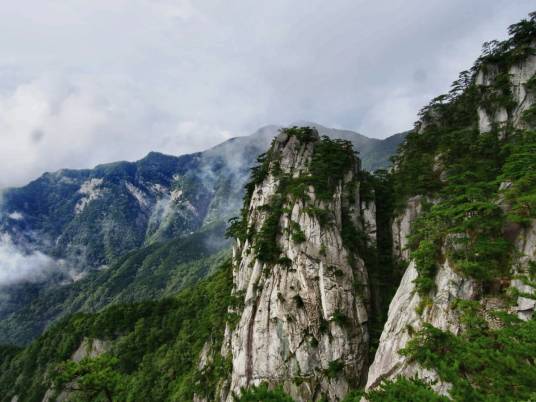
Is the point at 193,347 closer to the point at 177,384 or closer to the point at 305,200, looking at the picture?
the point at 177,384

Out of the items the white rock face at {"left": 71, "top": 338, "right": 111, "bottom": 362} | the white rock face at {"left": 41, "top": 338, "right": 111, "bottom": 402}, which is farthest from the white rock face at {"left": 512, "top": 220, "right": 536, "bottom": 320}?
the white rock face at {"left": 71, "top": 338, "right": 111, "bottom": 362}

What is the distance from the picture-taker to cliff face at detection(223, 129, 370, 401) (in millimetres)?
39844

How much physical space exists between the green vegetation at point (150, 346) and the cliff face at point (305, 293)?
403 inches

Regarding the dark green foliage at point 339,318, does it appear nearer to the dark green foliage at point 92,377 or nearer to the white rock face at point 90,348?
the dark green foliage at point 92,377

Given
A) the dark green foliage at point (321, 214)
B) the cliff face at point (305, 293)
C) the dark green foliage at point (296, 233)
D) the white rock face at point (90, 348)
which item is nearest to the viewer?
the cliff face at point (305, 293)

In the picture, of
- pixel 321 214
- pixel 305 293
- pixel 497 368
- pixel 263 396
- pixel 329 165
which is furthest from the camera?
pixel 329 165

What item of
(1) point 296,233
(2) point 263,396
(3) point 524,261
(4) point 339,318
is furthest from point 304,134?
(2) point 263,396

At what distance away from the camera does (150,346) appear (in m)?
81.0

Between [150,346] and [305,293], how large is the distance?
182 ft

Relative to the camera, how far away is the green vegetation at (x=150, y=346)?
5975 cm

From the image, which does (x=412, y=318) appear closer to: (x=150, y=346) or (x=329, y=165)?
(x=329, y=165)

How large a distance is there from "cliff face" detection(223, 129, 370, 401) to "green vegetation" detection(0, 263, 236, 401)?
10.2 m

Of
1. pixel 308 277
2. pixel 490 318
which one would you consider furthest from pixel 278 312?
pixel 490 318

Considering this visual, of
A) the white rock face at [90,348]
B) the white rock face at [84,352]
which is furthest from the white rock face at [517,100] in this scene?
the white rock face at [90,348]
